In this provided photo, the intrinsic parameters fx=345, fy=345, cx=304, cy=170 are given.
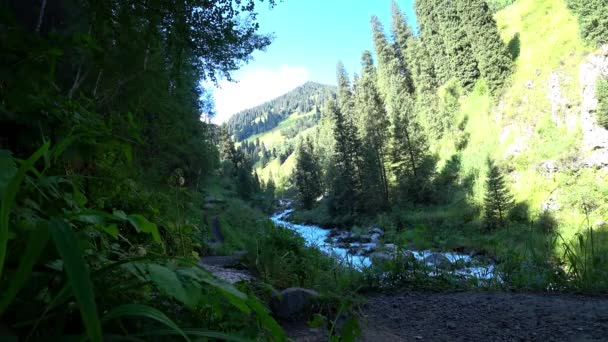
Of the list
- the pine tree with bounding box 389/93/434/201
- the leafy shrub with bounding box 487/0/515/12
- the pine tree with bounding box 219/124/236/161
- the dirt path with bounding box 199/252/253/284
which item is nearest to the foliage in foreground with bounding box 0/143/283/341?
the dirt path with bounding box 199/252/253/284

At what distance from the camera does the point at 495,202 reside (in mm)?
21922

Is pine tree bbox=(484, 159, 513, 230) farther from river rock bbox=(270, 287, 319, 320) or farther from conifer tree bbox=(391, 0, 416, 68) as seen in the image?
conifer tree bbox=(391, 0, 416, 68)

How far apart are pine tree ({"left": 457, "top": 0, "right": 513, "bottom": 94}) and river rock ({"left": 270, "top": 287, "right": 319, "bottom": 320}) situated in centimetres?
3764

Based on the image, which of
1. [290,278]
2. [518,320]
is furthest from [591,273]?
[290,278]

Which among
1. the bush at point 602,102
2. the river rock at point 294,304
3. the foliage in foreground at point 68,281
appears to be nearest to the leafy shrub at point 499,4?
the bush at point 602,102

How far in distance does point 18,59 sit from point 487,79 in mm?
40326

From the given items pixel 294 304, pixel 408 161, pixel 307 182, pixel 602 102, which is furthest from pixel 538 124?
pixel 294 304

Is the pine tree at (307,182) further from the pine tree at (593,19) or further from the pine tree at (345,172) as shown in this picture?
the pine tree at (593,19)

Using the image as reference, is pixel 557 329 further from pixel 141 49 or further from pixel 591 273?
pixel 141 49

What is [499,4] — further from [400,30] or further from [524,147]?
[524,147]

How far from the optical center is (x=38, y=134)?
4.96 feet

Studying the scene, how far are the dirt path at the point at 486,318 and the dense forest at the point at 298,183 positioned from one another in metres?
0.04

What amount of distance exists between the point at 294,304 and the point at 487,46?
37836 mm

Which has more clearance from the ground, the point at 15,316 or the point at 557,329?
the point at 15,316
